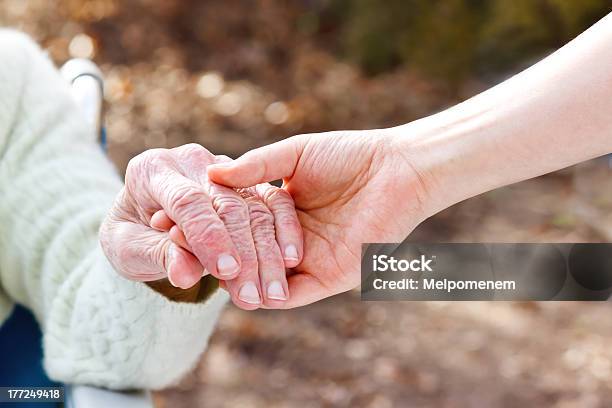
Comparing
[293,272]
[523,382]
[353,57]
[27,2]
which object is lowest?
[293,272]

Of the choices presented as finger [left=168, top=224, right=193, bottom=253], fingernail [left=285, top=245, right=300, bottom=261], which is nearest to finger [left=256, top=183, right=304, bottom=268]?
fingernail [left=285, top=245, right=300, bottom=261]

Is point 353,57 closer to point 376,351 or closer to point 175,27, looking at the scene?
point 175,27

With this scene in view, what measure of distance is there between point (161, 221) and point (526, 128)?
0.36 metres

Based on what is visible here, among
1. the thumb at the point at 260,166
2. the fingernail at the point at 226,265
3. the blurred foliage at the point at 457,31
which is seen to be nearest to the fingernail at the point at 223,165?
the thumb at the point at 260,166

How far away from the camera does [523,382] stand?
6.32 ft

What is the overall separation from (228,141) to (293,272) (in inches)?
78.6

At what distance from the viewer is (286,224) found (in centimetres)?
78

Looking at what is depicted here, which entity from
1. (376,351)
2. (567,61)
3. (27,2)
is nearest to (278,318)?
(376,351)

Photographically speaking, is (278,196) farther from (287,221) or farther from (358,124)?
(358,124)

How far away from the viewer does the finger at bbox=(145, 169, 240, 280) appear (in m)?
0.71

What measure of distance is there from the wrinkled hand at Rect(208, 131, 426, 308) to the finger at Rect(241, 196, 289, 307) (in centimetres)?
4

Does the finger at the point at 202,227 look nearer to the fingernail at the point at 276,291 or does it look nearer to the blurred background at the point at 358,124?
the fingernail at the point at 276,291

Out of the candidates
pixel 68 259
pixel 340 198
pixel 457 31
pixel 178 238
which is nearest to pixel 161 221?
pixel 178 238

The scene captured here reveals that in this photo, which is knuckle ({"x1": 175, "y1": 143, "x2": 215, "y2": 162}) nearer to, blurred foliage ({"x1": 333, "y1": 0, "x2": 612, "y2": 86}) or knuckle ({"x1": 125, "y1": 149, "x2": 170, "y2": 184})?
knuckle ({"x1": 125, "y1": 149, "x2": 170, "y2": 184})
